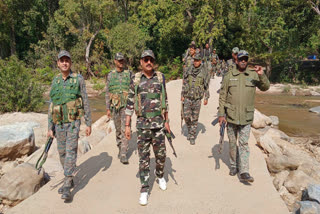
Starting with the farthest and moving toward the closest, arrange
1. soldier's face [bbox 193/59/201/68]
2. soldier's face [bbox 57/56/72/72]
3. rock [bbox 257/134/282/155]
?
1. rock [bbox 257/134/282/155]
2. soldier's face [bbox 193/59/201/68]
3. soldier's face [bbox 57/56/72/72]

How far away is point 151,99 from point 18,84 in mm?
9188

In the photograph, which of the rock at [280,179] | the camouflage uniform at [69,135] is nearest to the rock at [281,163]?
the rock at [280,179]

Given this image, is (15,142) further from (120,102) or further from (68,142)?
(68,142)

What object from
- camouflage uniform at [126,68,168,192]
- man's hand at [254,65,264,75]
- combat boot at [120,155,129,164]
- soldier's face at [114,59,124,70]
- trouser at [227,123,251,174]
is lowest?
combat boot at [120,155,129,164]

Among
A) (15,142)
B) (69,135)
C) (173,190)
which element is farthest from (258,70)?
(15,142)

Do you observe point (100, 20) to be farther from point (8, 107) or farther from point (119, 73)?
point (119, 73)

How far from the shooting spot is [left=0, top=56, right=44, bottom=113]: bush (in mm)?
10859

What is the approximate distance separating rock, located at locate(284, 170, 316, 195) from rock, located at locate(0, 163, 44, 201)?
15.8 feet

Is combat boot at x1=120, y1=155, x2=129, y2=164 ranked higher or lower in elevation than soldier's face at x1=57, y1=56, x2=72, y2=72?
→ lower

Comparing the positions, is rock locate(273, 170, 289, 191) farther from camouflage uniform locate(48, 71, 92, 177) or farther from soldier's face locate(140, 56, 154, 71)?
camouflage uniform locate(48, 71, 92, 177)

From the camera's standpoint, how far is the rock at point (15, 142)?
6680mm

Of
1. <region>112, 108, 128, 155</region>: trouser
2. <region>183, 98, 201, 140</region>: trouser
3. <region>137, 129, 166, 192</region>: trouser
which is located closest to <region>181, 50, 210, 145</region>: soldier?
<region>183, 98, 201, 140</region>: trouser

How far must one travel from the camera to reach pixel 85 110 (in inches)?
169

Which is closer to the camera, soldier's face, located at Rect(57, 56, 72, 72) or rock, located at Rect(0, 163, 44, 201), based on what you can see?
soldier's face, located at Rect(57, 56, 72, 72)
